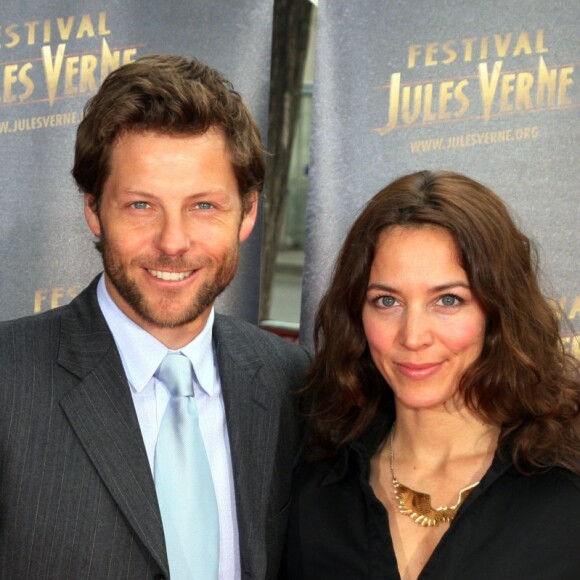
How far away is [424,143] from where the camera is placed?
11.7 feet

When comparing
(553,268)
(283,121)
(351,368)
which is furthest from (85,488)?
(283,121)

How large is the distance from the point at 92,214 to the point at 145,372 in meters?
0.46

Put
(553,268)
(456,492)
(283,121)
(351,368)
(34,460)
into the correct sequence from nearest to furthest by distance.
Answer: (34,460) → (456,492) → (351,368) → (553,268) → (283,121)

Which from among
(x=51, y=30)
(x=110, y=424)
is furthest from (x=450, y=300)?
(x=51, y=30)

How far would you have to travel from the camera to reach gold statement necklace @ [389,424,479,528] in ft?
7.97

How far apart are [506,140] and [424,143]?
28 centimetres

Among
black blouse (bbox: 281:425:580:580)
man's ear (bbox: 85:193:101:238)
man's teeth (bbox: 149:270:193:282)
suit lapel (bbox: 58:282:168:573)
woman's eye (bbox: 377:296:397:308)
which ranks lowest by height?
black blouse (bbox: 281:425:580:580)

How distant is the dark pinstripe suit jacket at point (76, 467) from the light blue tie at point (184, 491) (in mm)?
58

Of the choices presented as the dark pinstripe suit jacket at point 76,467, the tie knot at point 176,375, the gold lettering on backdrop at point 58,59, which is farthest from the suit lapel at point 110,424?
the gold lettering on backdrop at point 58,59

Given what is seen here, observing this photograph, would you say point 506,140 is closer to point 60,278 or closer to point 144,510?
point 60,278

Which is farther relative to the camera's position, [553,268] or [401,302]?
[553,268]

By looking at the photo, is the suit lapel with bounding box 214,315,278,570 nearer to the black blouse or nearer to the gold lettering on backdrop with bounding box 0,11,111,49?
the black blouse

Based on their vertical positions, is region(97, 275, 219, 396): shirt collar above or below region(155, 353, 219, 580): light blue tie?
above

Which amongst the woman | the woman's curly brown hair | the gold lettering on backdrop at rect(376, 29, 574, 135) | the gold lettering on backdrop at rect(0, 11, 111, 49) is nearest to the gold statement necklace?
the woman
